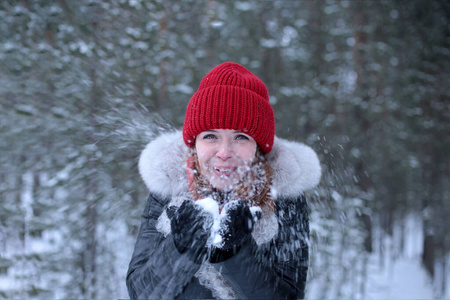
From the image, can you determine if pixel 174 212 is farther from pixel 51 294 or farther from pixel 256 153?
pixel 51 294

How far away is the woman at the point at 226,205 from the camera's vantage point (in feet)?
4.07

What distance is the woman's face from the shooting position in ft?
4.91

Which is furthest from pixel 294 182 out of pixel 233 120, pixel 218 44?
pixel 218 44

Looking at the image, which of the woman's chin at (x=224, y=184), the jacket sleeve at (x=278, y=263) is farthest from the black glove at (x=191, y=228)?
the woman's chin at (x=224, y=184)

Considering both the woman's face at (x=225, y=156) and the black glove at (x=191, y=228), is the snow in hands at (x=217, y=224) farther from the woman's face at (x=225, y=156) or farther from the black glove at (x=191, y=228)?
the woman's face at (x=225, y=156)

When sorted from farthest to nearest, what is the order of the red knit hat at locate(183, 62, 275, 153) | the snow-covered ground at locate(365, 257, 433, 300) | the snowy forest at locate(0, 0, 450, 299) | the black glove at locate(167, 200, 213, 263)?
the snow-covered ground at locate(365, 257, 433, 300) < the snowy forest at locate(0, 0, 450, 299) < the red knit hat at locate(183, 62, 275, 153) < the black glove at locate(167, 200, 213, 263)

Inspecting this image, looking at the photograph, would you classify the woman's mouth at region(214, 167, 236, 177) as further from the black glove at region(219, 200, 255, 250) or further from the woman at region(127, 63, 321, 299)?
the black glove at region(219, 200, 255, 250)

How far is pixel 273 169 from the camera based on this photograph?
5.63ft

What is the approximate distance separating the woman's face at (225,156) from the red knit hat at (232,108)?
5 centimetres

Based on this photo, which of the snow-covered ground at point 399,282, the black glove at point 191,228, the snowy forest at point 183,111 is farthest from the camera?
the snow-covered ground at point 399,282

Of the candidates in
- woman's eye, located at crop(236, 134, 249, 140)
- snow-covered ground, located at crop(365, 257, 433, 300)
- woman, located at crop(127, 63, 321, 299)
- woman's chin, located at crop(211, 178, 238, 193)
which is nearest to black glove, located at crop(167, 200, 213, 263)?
woman, located at crop(127, 63, 321, 299)

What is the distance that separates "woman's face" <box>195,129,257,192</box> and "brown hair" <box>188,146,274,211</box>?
4 cm

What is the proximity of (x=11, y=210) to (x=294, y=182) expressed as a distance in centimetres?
354

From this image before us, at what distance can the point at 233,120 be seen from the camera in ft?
5.27
